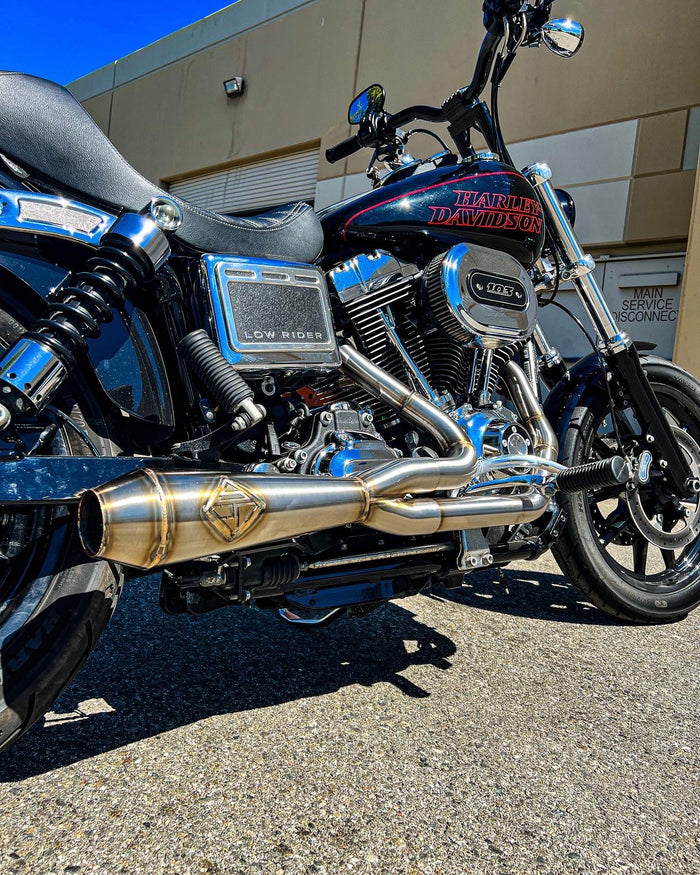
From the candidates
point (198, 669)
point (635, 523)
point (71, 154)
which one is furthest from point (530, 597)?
point (71, 154)

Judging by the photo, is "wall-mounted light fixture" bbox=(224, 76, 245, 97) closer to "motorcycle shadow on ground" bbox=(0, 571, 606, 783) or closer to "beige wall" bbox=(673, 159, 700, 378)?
"beige wall" bbox=(673, 159, 700, 378)

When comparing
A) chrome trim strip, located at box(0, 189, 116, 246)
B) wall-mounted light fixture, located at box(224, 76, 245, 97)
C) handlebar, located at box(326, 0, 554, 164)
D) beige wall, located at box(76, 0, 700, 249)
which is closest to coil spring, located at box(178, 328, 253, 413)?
chrome trim strip, located at box(0, 189, 116, 246)

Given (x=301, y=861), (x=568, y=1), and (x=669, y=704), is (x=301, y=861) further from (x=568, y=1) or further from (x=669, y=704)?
(x=568, y=1)

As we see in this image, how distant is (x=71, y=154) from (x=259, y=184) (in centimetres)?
1017

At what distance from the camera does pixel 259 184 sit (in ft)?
36.9

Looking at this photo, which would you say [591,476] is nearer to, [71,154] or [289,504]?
[289,504]

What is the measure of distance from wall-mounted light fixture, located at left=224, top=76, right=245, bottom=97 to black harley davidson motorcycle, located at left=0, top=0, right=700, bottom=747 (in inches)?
372

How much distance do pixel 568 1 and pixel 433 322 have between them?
694 cm

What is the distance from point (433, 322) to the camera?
2.28 meters

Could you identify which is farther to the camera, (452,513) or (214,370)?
(452,513)

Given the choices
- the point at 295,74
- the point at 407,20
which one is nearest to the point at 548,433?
the point at 407,20

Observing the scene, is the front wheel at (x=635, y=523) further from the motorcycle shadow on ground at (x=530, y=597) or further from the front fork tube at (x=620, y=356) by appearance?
the motorcycle shadow on ground at (x=530, y=597)

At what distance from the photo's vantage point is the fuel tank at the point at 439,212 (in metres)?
2.23

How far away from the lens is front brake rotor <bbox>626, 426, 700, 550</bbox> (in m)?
2.80
